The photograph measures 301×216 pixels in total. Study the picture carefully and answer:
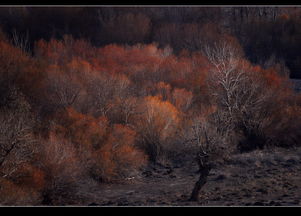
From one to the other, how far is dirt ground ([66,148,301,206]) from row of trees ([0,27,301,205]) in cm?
87

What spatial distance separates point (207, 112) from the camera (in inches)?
1092

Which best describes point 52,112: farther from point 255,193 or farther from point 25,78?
point 255,193

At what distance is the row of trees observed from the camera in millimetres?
19938

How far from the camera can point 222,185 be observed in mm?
21453

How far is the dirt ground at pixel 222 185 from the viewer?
18500mm

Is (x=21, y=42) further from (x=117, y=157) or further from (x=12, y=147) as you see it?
(x=12, y=147)

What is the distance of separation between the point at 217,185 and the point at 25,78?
1782cm

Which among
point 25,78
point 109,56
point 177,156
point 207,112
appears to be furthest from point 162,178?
point 109,56

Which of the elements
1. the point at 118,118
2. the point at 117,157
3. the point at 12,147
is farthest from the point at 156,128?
the point at 12,147

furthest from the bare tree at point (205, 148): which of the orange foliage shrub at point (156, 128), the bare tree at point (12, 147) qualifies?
the bare tree at point (12, 147)

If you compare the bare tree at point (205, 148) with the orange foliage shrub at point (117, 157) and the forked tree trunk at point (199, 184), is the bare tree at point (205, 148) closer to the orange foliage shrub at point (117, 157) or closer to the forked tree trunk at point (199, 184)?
the forked tree trunk at point (199, 184)

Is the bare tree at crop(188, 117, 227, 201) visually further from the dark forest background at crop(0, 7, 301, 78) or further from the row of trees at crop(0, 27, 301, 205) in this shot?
the dark forest background at crop(0, 7, 301, 78)

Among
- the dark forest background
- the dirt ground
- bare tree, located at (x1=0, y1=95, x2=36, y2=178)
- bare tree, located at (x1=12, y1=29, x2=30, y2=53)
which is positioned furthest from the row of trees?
the dark forest background
